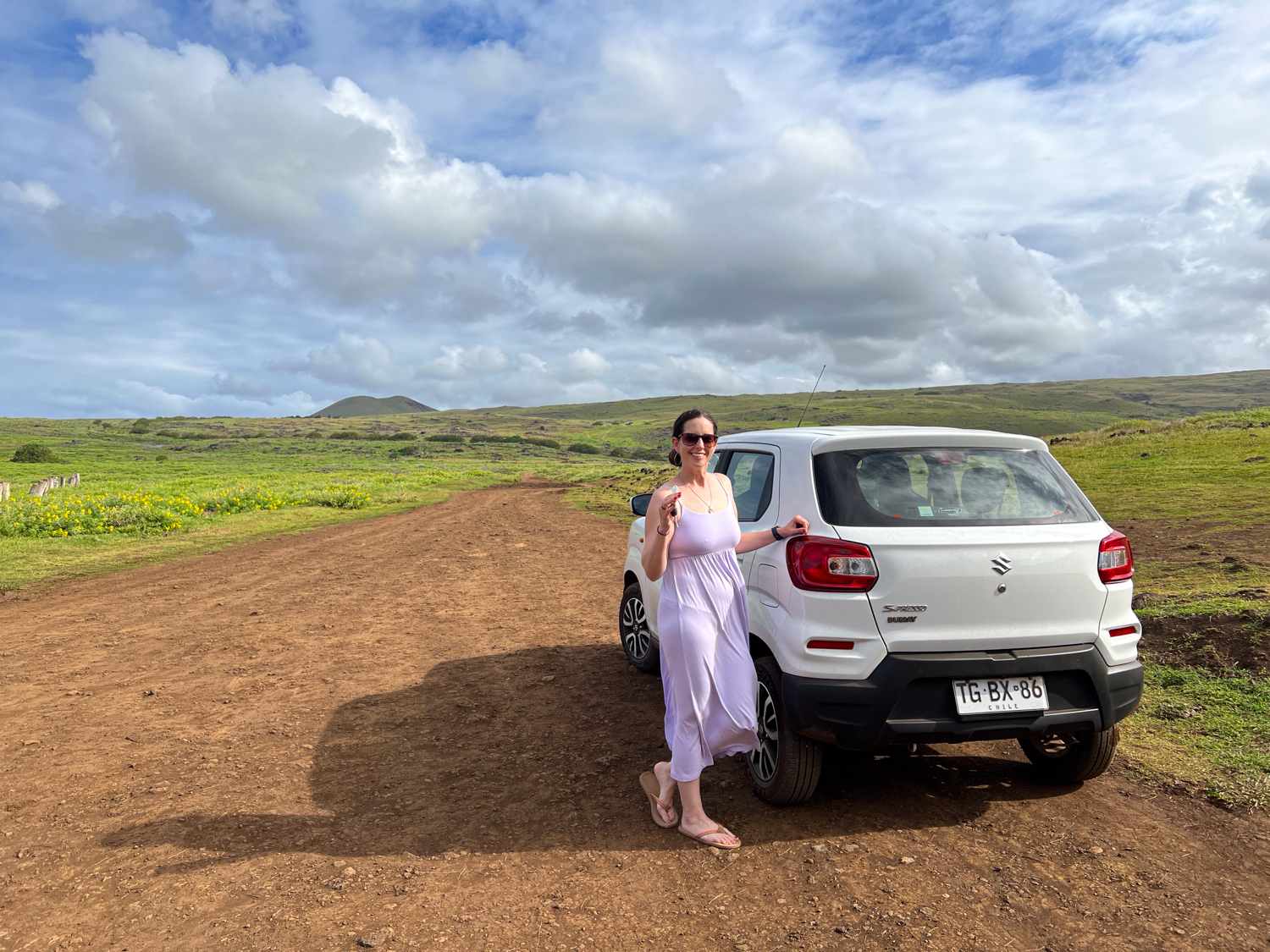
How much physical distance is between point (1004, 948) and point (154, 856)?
12.6ft

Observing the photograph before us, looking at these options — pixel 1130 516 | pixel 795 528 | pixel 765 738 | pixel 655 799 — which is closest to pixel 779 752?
pixel 765 738

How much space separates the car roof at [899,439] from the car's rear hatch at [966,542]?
0.03 m

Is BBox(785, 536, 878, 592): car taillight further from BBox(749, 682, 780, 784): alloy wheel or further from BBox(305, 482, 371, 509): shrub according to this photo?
BBox(305, 482, 371, 509): shrub

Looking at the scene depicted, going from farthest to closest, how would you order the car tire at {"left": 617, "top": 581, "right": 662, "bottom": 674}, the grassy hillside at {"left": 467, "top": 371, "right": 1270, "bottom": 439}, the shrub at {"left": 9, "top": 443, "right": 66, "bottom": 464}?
the grassy hillside at {"left": 467, "top": 371, "right": 1270, "bottom": 439}, the shrub at {"left": 9, "top": 443, "right": 66, "bottom": 464}, the car tire at {"left": 617, "top": 581, "right": 662, "bottom": 674}

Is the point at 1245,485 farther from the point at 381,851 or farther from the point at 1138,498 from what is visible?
the point at 381,851

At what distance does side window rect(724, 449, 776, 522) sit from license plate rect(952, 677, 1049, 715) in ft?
4.74

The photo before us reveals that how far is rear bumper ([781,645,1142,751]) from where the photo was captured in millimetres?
3785

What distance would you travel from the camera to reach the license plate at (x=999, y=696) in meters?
3.82

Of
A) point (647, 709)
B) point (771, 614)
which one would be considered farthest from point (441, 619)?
point (771, 614)

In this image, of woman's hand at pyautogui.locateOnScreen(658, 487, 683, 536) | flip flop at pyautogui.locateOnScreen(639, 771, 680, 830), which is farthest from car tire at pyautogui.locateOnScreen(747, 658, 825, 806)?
woman's hand at pyautogui.locateOnScreen(658, 487, 683, 536)

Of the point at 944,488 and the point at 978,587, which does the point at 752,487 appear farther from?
the point at 978,587

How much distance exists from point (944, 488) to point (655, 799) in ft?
7.29

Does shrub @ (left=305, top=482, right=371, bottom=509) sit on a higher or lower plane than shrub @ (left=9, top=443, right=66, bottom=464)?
lower

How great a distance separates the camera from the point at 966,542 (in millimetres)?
3852
